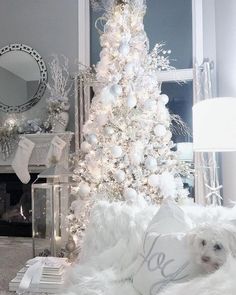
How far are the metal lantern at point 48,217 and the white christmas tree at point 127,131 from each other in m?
0.35

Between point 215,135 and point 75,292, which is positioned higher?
point 215,135

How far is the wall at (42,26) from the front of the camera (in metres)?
4.26

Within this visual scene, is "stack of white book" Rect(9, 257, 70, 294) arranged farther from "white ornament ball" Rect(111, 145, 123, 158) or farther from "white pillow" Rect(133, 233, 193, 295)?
"white pillow" Rect(133, 233, 193, 295)

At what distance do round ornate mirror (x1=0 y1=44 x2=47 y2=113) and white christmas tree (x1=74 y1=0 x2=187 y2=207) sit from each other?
153 cm

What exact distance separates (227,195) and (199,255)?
2444mm

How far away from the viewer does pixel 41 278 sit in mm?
2541

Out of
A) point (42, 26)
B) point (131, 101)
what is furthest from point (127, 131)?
point (42, 26)

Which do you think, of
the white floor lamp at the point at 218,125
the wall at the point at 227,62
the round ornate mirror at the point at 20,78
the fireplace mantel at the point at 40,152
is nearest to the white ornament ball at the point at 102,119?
the white floor lamp at the point at 218,125

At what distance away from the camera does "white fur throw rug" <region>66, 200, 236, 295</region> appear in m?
1.38

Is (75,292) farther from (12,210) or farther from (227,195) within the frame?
(12,210)

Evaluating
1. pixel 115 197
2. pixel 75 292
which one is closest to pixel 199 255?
pixel 75 292

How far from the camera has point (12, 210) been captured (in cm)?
448

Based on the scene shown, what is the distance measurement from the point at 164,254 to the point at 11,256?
274 centimetres

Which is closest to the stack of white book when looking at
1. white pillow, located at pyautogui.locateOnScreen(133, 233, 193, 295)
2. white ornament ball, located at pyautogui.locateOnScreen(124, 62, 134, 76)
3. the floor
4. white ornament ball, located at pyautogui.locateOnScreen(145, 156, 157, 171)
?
the floor
